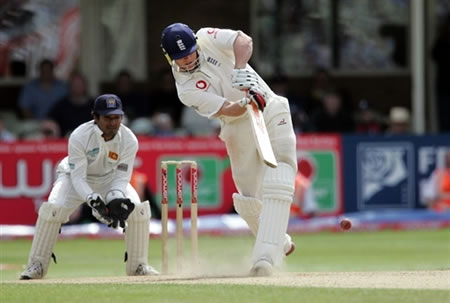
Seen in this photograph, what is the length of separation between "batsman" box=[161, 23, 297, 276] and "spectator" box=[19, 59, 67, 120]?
26.3ft

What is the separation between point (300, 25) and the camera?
1808cm

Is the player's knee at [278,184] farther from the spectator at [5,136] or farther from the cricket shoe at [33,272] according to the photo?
the spectator at [5,136]

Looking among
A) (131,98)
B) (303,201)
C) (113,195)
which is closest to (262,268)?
(113,195)

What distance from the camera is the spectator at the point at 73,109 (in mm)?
15602

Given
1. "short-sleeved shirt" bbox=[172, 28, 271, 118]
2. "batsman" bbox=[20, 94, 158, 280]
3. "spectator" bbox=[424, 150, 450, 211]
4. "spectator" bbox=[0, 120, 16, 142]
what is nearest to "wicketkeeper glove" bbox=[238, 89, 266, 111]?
"short-sleeved shirt" bbox=[172, 28, 271, 118]

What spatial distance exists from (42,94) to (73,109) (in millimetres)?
899

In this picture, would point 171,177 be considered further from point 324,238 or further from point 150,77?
point 150,77

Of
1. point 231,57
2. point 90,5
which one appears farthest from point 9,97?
point 231,57

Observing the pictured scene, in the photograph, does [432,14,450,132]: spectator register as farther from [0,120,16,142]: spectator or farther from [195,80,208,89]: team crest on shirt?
[195,80,208,89]: team crest on shirt

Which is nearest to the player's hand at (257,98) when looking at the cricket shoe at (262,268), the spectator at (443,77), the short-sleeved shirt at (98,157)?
the cricket shoe at (262,268)

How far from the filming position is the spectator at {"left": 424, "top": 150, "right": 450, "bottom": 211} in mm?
15758

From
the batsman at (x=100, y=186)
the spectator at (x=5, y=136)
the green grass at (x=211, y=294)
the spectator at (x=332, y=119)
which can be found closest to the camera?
the green grass at (x=211, y=294)

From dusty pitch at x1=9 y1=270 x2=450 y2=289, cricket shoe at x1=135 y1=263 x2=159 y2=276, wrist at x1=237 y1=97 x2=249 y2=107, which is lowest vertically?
cricket shoe at x1=135 y1=263 x2=159 y2=276

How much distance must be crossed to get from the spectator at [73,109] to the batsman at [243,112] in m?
7.15
